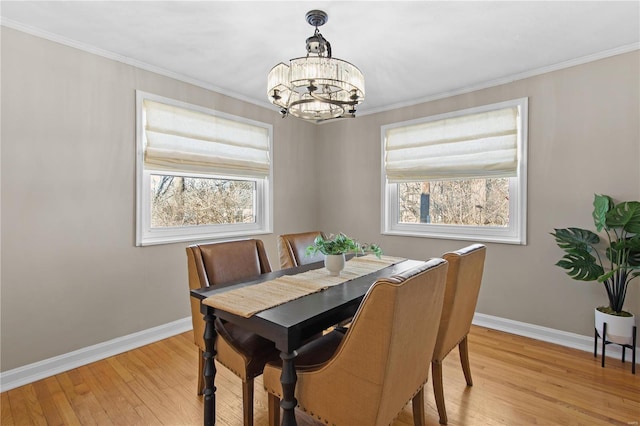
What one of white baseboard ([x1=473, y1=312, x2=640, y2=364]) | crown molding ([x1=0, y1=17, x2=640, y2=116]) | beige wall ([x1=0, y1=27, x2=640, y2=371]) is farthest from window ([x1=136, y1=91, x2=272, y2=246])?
white baseboard ([x1=473, y1=312, x2=640, y2=364])

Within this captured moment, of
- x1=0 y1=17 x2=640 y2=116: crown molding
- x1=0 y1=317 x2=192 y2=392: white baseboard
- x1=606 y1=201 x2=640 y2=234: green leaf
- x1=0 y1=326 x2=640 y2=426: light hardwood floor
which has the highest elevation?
x1=0 y1=17 x2=640 y2=116: crown molding

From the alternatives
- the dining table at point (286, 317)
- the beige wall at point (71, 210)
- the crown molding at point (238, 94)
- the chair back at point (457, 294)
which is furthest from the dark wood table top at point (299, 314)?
the crown molding at point (238, 94)

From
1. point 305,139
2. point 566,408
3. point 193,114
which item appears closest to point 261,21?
point 193,114

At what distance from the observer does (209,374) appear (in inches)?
62.8

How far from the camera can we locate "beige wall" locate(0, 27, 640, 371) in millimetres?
2123

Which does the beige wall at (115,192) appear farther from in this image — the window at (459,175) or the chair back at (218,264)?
the chair back at (218,264)

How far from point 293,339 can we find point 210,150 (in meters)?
2.42

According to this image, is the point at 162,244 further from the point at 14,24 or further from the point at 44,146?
the point at 14,24

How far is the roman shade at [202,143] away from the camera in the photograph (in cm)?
276

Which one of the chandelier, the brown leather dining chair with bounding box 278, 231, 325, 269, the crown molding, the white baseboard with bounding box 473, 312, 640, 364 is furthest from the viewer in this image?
the brown leather dining chair with bounding box 278, 231, 325, 269

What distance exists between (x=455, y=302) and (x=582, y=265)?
1.46 m

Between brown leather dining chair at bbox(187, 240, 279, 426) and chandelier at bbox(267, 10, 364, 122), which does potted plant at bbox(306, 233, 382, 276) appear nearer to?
brown leather dining chair at bbox(187, 240, 279, 426)

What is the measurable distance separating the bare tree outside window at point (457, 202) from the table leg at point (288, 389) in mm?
2681

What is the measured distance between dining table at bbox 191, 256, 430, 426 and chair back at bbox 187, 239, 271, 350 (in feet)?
0.79
